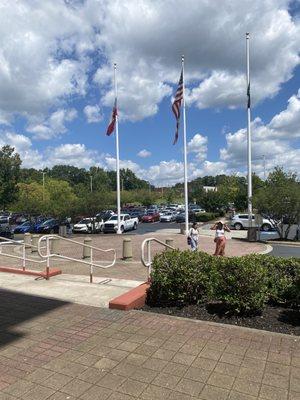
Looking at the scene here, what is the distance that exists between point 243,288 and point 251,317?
458mm

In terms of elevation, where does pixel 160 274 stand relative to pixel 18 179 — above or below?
below

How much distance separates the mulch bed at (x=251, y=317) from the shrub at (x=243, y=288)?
15 cm

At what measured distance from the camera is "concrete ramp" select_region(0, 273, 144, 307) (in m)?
7.19

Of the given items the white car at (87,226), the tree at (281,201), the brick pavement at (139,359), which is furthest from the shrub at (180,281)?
the white car at (87,226)

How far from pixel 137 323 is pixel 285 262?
2857mm

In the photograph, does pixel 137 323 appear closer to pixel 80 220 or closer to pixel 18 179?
pixel 18 179

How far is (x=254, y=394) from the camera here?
373 cm

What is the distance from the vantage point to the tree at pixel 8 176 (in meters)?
32.0

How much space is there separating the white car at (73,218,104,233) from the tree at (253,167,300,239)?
54.5 feet

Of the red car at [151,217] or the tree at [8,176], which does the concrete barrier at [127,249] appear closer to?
the tree at [8,176]

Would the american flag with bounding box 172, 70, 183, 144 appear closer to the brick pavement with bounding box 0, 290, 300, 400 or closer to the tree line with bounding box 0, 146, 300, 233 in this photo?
the tree line with bounding box 0, 146, 300, 233

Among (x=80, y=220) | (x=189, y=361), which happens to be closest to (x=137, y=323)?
(x=189, y=361)

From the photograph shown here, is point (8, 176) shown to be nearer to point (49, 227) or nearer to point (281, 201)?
point (49, 227)

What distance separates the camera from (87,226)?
37719 mm
